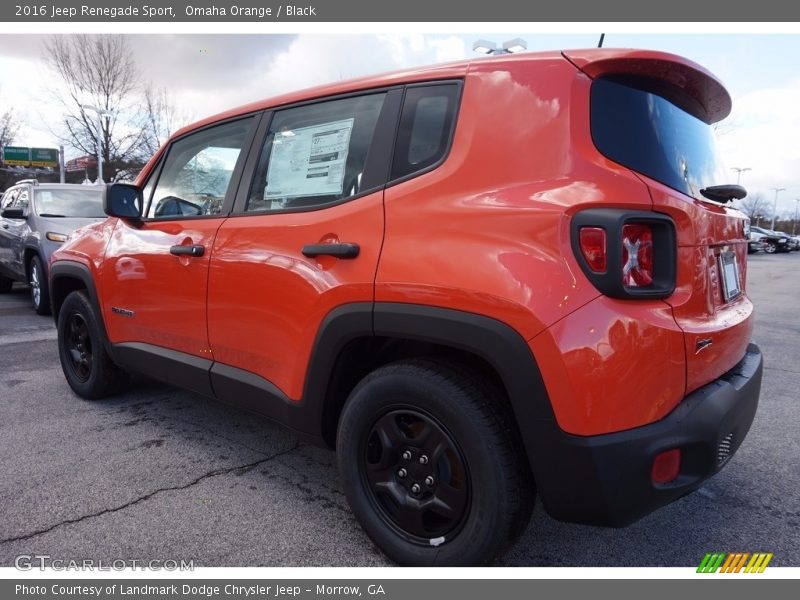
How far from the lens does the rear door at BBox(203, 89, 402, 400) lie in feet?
7.06

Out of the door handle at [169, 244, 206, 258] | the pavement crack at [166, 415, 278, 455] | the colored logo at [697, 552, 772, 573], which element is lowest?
the pavement crack at [166, 415, 278, 455]

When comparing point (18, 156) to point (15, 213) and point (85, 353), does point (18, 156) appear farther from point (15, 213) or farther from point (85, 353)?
point (85, 353)

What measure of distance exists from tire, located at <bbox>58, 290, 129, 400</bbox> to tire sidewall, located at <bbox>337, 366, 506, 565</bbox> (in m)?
2.35

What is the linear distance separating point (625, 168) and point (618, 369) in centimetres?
63

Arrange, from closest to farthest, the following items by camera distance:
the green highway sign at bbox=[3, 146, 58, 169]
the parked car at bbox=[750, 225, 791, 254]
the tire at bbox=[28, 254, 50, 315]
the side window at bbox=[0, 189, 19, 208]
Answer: the tire at bbox=[28, 254, 50, 315]
the side window at bbox=[0, 189, 19, 208]
the parked car at bbox=[750, 225, 791, 254]
the green highway sign at bbox=[3, 146, 58, 169]

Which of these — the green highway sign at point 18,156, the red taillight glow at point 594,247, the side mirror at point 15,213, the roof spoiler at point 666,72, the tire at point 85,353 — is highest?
the green highway sign at point 18,156

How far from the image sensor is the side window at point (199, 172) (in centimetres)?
288

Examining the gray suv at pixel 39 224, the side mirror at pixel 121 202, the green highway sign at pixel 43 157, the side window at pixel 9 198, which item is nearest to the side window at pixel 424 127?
the side mirror at pixel 121 202

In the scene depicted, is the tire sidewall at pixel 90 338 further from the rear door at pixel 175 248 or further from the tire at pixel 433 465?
the tire at pixel 433 465

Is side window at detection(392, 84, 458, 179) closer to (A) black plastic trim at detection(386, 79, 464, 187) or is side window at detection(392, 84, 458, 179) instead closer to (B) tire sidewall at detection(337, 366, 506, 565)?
(A) black plastic trim at detection(386, 79, 464, 187)

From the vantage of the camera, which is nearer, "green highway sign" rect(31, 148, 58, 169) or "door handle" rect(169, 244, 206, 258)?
Answer: "door handle" rect(169, 244, 206, 258)

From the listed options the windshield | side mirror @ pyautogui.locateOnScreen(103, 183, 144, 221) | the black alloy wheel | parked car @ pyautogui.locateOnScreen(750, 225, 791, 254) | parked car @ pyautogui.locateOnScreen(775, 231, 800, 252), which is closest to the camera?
the black alloy wheel

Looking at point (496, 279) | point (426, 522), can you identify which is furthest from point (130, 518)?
point (496, 279)

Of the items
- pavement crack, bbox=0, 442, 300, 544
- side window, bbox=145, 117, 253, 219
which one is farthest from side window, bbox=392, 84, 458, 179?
pavement crack, bbox=0, 442, 300, 544
